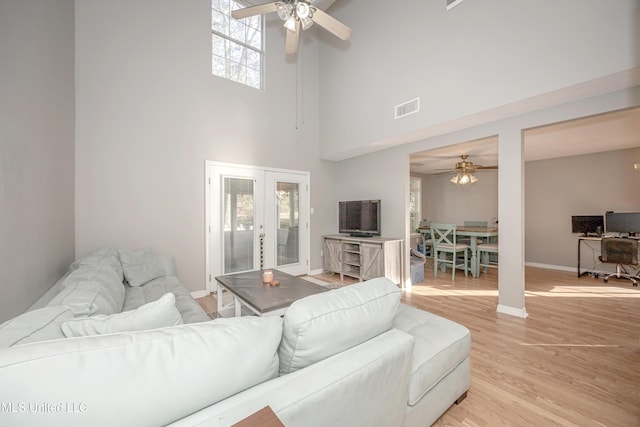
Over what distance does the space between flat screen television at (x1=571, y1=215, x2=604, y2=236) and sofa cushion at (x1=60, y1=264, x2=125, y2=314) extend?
7.52 metres

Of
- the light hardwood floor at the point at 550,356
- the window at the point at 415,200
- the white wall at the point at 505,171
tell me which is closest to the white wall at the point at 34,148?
the light hardwood floor at the point at 550,356

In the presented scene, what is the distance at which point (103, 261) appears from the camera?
8.14 ft

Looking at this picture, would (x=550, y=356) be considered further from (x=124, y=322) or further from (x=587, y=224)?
(x=587, y=224)

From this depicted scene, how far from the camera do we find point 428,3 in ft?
11.2

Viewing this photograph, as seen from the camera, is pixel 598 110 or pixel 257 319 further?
pixel 598 110

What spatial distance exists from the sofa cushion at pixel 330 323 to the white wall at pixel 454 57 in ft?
9.33

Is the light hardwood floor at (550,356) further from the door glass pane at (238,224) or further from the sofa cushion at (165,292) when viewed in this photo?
the door glass pane at (238,224)

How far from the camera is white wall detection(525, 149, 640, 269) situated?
497cm

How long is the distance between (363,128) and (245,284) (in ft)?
10.3

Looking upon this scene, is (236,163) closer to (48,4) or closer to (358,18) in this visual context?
(48,4)

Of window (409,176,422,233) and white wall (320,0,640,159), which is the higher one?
white wall (320,0,640,159)

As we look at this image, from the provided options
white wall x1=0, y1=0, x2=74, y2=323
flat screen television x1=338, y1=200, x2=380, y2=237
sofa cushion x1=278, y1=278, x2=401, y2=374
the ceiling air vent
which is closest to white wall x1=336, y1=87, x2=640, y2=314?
flat screen television x1=338, y1=200, x2=380, y2=237

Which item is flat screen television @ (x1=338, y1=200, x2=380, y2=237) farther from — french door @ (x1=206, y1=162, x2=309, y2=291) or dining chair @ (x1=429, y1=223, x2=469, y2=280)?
dining chair @ (x1=429, y1=223, x2=469, y2=280)

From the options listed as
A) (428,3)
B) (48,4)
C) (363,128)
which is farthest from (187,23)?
(428,3)
